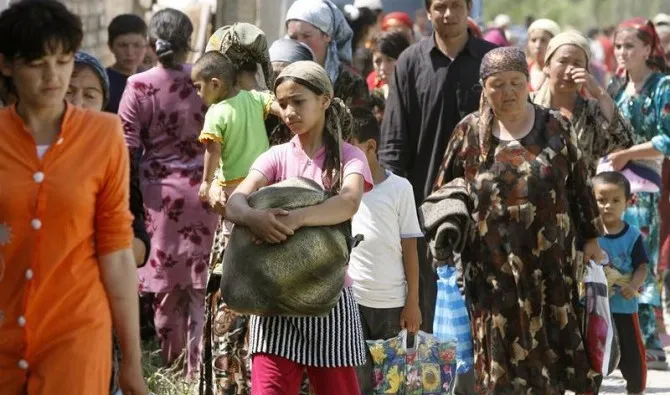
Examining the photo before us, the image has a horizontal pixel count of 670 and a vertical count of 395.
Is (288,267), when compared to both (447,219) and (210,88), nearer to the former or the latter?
(447,219)

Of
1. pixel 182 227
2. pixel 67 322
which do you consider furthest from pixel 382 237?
pixel 67 322

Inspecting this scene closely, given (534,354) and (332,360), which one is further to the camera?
(534,354)

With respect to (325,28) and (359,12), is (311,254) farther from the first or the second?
(359,12)

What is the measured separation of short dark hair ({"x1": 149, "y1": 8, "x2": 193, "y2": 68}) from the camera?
9367mm

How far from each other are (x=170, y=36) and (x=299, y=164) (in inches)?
114

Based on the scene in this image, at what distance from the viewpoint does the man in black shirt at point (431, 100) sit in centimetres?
951

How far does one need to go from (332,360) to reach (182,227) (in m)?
3.06

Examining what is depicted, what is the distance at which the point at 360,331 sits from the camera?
6.79m

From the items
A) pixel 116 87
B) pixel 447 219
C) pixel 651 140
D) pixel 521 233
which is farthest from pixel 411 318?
pixel 651 140

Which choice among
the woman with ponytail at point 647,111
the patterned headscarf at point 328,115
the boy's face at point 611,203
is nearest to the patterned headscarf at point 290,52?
the patterned headscarf at point 328,115

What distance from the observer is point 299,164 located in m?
6.78

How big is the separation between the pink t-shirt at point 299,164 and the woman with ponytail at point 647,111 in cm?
467

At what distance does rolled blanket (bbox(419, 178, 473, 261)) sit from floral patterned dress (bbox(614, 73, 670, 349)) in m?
3.32

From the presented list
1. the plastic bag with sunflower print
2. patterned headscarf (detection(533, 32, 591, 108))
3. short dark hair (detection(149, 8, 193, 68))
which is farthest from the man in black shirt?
the plastic bag with sunflower print
